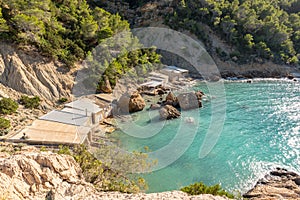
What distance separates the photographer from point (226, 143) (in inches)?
833

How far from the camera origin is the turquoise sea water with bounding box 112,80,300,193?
1650cm

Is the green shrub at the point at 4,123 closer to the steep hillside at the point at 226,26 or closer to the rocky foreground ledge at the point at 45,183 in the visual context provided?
the rocky foreground ledge at the point at 45,183

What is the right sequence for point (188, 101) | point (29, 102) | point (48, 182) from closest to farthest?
point (48, 182), point (29, 102), point (188, 101)

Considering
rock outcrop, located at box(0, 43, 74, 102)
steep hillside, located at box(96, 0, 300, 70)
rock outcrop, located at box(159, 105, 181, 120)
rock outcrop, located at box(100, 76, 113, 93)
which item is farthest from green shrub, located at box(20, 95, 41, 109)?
steep hillside, located at box(96, 0, 300, 70)

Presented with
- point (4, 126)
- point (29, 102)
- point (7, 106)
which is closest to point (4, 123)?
point (4, 126)

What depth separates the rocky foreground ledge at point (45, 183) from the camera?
8136mm

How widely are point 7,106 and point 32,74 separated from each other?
5.46 metres

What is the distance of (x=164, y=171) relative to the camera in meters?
16.7

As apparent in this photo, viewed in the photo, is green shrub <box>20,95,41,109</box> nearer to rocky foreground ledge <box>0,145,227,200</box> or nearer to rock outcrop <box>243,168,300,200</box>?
rocky foreground ledge <box>0,145,227,200</box>

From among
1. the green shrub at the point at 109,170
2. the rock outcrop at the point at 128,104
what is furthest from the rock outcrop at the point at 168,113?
the green shrub at the point at 109,170

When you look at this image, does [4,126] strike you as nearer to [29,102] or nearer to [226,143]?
[29,102]

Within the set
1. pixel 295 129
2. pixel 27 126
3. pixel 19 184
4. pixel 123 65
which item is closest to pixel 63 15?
pixel 123 65

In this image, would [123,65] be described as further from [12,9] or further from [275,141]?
[275,141]

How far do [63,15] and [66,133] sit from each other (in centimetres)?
2028
